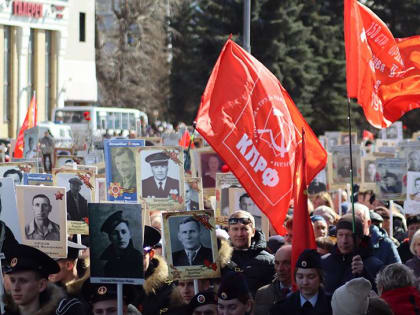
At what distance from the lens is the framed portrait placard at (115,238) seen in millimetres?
7156

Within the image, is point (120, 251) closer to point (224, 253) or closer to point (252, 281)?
point (224, 253)

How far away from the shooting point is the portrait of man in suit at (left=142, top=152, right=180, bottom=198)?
11.0 meters

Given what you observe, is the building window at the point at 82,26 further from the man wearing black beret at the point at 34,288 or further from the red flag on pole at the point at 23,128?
the man wearing black beret at the point at 34,288

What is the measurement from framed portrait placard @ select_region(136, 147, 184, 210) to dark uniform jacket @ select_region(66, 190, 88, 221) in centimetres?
52

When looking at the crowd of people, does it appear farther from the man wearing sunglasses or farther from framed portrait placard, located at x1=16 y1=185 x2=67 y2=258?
framed portrait placard, located at x1=16 y1=185 x2=67 y2=258

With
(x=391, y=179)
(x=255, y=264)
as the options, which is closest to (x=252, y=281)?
(x=255, y=264)

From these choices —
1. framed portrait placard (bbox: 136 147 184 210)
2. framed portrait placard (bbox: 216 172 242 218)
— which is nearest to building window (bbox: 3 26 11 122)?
framed portrait placard (bbox: 216 172 242 218)

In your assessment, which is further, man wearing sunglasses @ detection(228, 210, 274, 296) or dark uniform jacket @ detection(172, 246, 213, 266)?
man wearing sunglasses @ detection(228, 210, 274, 296)

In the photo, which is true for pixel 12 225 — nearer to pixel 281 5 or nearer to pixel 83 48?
pixel 281 5

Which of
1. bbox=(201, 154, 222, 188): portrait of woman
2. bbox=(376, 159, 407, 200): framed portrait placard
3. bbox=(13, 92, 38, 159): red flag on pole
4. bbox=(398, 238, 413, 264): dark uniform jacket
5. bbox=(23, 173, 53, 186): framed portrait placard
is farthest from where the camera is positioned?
bbox=(13, 92, 38, 159): red flag on pole

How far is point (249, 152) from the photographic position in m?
9.40

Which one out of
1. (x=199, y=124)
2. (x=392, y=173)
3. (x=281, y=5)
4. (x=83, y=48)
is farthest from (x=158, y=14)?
(x=199, y=124)

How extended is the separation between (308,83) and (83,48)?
11258 millimetres

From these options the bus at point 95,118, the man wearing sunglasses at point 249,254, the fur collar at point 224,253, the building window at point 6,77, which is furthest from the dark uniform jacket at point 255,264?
the building window at point 6,77
